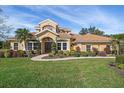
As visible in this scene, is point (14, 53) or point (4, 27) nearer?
point (4, 27)

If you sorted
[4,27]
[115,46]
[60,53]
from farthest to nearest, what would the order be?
[60,53] < [115,46] < [4,27]

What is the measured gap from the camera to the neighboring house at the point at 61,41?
111ft

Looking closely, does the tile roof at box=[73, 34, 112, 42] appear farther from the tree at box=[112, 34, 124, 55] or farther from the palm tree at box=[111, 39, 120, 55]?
the tree at box=[112, 34, 124, 55]

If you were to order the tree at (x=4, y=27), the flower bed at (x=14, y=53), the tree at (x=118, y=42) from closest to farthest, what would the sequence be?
the tree at (x=4, y=27) < the tree at (x=118, y=42) < the flower bed at (x=14, y=53)

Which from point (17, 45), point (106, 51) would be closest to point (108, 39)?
point (106, 51)

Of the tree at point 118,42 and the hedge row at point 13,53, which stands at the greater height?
the tree at point 118,42

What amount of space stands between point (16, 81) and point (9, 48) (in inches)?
658

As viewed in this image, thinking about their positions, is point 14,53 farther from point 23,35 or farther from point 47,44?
point 47,44

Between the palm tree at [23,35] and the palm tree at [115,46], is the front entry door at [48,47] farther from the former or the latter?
the palm tree at [115,46]

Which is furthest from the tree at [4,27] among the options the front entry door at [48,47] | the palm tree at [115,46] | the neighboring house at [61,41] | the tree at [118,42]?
the palm tree at [115,46]

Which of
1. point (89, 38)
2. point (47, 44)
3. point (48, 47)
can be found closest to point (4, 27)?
point (48, 47)

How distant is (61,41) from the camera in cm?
3600
